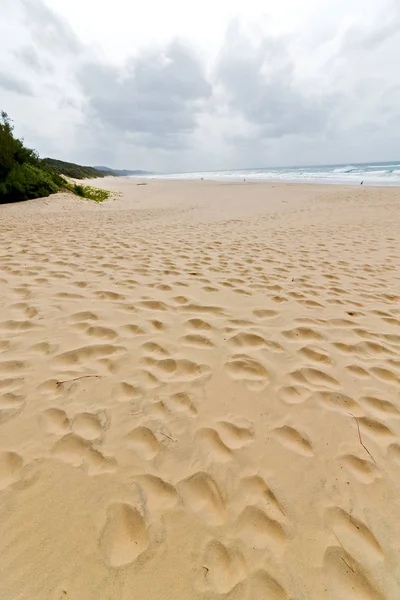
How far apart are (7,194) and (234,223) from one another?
10552 millimetres

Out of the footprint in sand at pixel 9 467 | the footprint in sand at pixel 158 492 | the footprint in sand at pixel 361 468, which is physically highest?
Result: the footprint in sand at pixel 9 467

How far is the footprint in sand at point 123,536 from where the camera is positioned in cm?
127

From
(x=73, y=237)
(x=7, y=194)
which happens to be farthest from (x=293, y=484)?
(x=7, y=194)

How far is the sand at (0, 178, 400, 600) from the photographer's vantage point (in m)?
1.25

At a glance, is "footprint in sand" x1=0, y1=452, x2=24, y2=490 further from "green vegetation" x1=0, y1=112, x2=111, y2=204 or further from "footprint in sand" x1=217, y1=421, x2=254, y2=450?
"green vegetation" x1=0, y1=112, x2=111, y2=204

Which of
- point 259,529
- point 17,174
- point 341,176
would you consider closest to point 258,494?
point 259,529

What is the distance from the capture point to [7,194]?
1325 centimetres

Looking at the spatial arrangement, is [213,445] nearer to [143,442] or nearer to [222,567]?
[143,442]

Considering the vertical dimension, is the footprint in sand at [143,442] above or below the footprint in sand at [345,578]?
above

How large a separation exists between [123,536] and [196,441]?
59 centimetres

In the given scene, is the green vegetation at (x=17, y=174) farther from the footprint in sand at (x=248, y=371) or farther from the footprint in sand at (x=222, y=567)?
the footprint in sand at (x=222, y=567)

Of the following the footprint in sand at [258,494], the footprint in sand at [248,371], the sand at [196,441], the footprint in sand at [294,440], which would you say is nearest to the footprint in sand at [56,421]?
the sand at [196,441]

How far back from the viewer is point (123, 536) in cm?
133

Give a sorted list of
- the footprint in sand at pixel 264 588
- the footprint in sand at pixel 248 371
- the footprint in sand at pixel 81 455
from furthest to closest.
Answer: the footprint in sand at pixel 248 371, the footprint in sand at pixel 81 455, the footprint in sand at pixel 264 588
